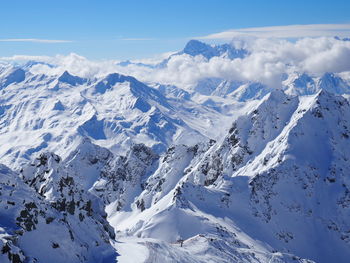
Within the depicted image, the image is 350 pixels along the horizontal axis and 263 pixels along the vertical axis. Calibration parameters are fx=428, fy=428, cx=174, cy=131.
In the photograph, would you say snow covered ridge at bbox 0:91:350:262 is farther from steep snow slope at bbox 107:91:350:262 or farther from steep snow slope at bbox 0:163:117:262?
steep snow slope at bbox 107:91:350:262

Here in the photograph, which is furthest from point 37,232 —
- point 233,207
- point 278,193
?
point 278,193

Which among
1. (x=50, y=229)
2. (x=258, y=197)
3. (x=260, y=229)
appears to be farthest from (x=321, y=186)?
(x=50, y=229)

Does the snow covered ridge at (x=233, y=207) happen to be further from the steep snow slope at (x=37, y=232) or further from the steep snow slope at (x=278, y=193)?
the steep snow slope at (x=278, y=193)

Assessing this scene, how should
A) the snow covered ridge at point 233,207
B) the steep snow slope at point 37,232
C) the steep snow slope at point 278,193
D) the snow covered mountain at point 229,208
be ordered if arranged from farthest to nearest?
the steep snow slope at point 278,193 → the snow covered ridge at point 233,207 → the snow covered mountain at point 229,208 → the steep snow slope at point 37,232

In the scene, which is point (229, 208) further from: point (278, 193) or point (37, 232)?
point (37, 232)

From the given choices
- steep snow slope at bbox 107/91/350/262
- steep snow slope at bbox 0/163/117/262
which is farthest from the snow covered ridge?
steep snow slope at bbox 107/91/350/262

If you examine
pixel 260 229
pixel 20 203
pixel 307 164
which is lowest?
pixel 260 229

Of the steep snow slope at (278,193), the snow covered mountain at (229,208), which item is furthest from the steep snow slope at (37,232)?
the steep snow slope at (278,193)

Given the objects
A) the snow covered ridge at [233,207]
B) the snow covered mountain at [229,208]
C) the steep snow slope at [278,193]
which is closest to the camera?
the snow covered mountain at [229,208]

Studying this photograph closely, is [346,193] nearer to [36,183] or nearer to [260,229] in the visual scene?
[260,229]

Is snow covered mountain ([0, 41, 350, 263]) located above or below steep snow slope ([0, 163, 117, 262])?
below

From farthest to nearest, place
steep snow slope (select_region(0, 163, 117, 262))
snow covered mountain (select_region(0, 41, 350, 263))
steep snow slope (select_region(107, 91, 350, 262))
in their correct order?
steep snow slope (select_region(107, 91, 350, 262)) < snow covered mountain (select_region(0, 41, 350, 263)) < steep snow slope (select_region(0, 163, 117, 262))
